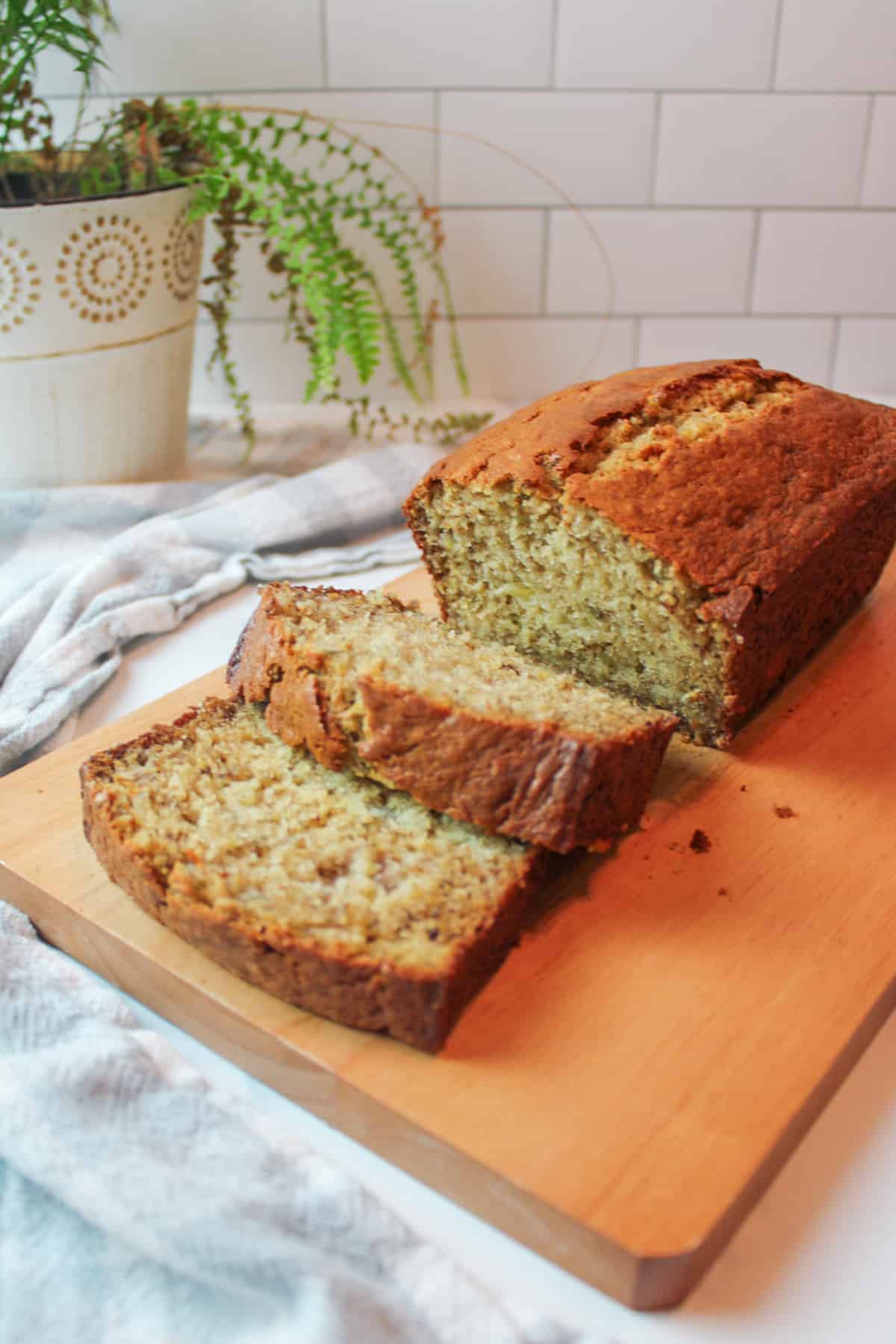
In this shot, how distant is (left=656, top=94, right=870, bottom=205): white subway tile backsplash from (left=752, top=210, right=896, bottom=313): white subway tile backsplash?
7 centimetres

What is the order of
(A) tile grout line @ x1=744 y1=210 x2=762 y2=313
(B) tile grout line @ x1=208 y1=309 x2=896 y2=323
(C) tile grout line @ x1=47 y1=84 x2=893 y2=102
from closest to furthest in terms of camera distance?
(C) tile grout line @ x1=47 y1=84 x2=893 y2=102 → (A) tile grout line @ x1=744 y1=210 x2=762 y2=313 → (B) tile grout line @ x1=208 y1=309 x2=896 y2=323

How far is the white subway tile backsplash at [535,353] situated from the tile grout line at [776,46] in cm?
Answer: 82

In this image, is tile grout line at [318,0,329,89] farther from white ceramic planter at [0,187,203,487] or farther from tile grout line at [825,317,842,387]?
tile grout line at [825,317,842,387]

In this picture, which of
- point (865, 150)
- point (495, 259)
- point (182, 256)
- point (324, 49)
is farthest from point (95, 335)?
point (865, 150)

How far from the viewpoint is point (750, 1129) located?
1442 millimetres

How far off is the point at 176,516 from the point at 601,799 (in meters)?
1.70

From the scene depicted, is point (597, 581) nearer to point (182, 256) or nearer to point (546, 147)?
point (182, 256)

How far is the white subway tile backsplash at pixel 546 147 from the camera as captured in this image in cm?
357

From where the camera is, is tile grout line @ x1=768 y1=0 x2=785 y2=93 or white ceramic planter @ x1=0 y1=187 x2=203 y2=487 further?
tile grout line @ x1=768 y1=0 x2=785 y2=93

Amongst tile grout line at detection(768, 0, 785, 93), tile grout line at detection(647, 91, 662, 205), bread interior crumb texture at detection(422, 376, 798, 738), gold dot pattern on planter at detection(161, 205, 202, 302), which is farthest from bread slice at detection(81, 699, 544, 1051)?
tile grout line at detection(768, 0, 785, 93)

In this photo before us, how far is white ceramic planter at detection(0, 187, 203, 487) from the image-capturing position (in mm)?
2871

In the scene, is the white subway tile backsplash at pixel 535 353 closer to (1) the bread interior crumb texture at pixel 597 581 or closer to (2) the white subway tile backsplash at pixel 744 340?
(2) the white subway tile backsplash at pixel 744 340

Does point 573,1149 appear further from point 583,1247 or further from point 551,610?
point 551,610

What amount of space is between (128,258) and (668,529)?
169 centimetres
